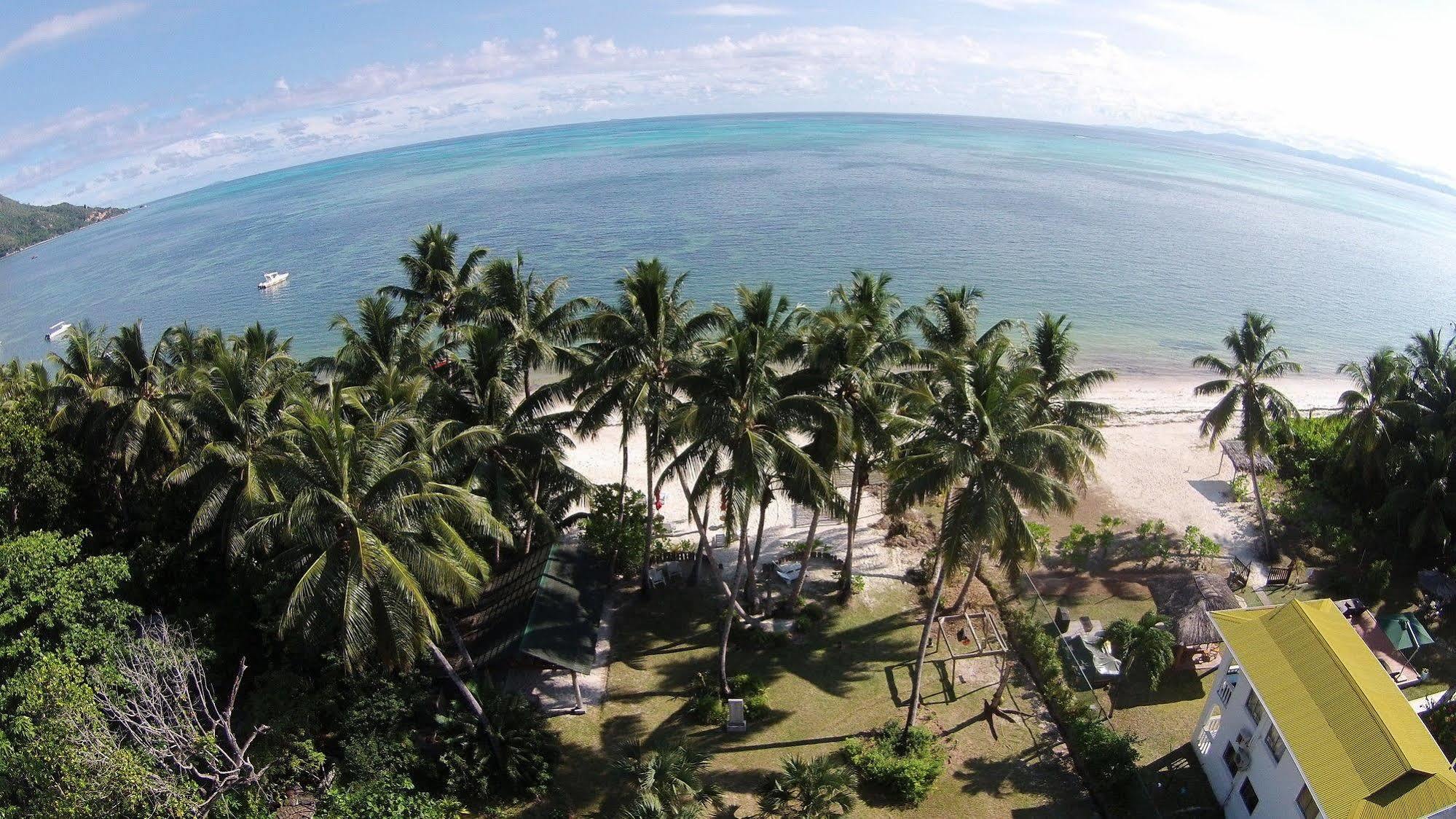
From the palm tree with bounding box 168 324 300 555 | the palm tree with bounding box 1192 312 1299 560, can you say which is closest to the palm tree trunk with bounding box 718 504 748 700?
the palm tree with bounding box 168 324 300 555

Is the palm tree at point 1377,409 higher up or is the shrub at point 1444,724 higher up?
the palm tree at point 1377,409

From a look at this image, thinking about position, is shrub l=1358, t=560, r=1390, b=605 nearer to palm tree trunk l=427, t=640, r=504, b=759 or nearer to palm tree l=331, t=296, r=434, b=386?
palm tree trunk l=427, t=640, r=504, b=759

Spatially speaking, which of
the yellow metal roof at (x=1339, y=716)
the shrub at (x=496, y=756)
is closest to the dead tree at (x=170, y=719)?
the shrub at (x=496, y=756)

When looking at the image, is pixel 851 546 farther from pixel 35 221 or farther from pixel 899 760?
pixel 35 221

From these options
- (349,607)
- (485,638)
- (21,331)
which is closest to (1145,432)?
(485,638)

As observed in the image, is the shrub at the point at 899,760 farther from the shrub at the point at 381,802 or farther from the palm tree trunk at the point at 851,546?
the shrub at the point at 381,802

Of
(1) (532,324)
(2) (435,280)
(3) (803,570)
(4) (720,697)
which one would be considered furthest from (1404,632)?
(2) (435,280)
